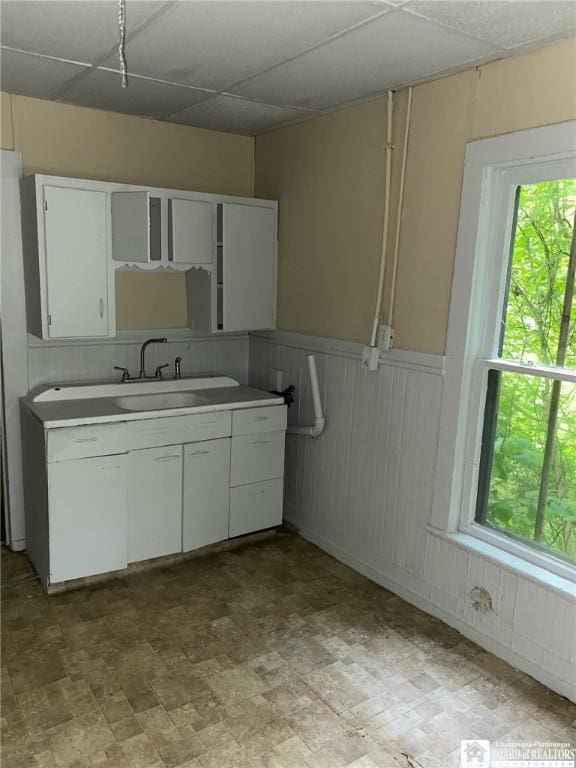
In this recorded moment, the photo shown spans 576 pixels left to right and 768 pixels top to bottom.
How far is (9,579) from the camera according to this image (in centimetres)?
309

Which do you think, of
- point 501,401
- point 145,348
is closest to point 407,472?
point 501,401

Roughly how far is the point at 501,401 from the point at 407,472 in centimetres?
60

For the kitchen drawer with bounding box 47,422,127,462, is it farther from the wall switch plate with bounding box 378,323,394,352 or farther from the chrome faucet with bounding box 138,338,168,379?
the wall switch plate with bounding box 378,323,394,352

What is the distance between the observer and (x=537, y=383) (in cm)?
246

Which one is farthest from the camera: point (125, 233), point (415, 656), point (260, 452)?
point (260, 452)

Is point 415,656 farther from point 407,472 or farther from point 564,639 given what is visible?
point 407,472

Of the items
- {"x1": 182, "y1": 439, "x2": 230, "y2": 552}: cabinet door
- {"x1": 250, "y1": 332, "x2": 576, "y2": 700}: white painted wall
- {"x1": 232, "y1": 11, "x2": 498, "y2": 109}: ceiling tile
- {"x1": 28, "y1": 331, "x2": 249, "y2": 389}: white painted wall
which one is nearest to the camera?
{"x1": 232, "y1": 11, "x2": 498, "y2": 109}: ceiling tile

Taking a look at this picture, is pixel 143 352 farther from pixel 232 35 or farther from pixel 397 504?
pixel 232 35

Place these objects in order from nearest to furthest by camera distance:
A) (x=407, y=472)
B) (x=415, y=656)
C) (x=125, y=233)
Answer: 1. (x=415, y=656)
2. (x=407, y=472)
3. (x=125, y=233)

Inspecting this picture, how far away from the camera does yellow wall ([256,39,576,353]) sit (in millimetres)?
2342

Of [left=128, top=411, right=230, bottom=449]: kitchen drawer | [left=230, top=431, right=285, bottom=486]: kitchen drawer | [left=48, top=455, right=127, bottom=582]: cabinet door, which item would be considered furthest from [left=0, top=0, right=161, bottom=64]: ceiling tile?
[left=230, top=431, right=285, bottom=486]: kitchen drawer

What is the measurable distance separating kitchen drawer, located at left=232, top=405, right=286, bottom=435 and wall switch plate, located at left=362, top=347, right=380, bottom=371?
68 centimetres

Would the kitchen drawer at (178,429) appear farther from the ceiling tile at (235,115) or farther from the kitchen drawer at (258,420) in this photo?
the ceiling tile at (235,115)
